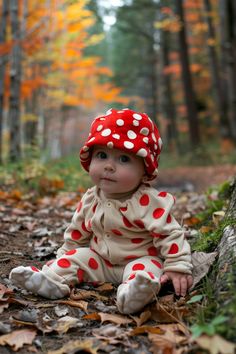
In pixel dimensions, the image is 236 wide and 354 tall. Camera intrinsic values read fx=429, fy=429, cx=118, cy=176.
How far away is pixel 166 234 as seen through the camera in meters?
2.54

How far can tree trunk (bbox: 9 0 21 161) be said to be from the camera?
10.4 metres

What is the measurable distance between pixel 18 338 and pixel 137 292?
61 cm

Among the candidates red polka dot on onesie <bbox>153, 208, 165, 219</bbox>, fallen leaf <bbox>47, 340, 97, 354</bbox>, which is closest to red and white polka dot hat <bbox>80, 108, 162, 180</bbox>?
red polka dot on onesie <bbox>153, 208, 165, 219</bbox>

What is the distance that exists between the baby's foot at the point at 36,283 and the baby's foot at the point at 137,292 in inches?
17.0

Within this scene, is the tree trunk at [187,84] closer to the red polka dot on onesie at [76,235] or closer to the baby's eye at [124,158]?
the red polka dot on onesie at [76,235]

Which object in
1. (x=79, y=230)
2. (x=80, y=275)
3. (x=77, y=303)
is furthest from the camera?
(x=79, y=230)

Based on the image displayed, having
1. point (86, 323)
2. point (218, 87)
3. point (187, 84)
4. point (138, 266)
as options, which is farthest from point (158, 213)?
point (218, 87)

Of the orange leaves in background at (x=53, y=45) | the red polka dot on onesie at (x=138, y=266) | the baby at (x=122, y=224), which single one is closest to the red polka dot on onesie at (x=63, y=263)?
the baby at (x=122, y=224)

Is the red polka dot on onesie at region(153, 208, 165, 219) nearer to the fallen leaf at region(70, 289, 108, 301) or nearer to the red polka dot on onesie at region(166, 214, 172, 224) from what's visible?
the red polka dot on onesie at region(166, 214, 172, 224)

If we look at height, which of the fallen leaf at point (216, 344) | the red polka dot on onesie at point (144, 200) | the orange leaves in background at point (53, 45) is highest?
the orange leaves in background at point (53, 45)

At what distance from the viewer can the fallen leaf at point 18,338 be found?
1874 millimetres

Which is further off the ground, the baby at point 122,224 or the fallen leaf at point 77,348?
the baby at point 122,224

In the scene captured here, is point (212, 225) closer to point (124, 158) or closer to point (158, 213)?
point (158, 213)

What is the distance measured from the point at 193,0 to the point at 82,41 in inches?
251
